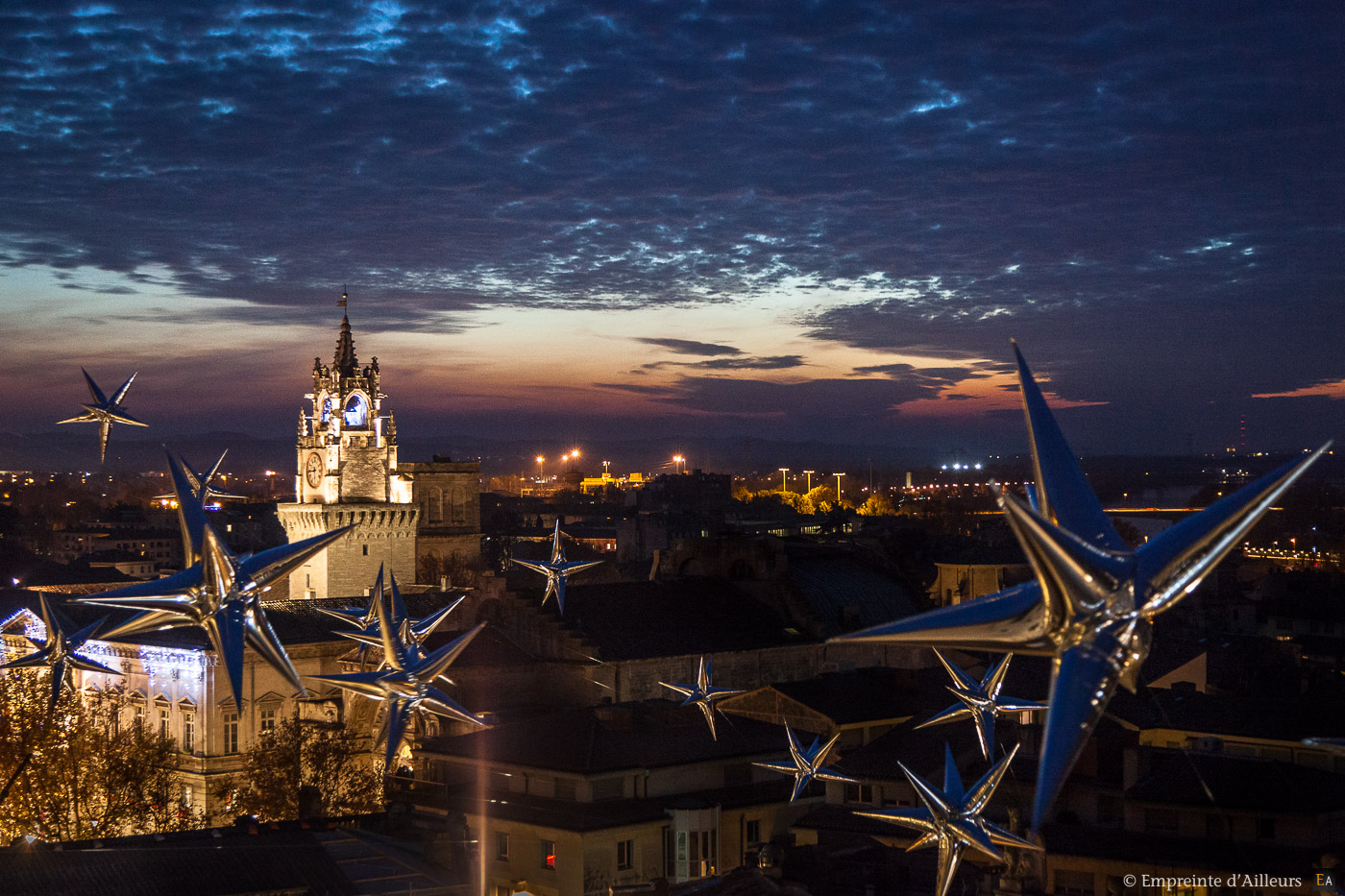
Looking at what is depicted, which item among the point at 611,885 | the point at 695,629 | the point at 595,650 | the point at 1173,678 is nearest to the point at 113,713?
the point at 595,650

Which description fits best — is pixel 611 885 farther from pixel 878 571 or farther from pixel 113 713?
pixel 878 571

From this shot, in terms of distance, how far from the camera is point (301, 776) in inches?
2557

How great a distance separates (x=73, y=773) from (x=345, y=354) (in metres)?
63.7

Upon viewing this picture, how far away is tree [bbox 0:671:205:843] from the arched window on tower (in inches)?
2103

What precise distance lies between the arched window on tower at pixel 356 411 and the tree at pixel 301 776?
2112 inches

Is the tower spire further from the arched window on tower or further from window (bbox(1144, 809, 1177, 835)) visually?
window (bbox(1144, 809, 1177, 835))

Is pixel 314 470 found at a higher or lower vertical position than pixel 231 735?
higher

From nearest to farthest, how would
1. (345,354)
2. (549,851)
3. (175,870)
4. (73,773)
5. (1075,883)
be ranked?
(175,870)
(1075,883)
(549,851)
(73,773)
(345,354)

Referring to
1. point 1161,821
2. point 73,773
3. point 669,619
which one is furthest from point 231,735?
point 1161,821

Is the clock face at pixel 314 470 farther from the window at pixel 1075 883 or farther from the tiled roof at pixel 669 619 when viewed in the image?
the window at pixel 1075 883

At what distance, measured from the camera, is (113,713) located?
7394 centimetres

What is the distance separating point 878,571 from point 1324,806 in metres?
54.2

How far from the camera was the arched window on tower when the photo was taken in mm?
122631

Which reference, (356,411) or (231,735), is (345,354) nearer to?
(356,411)
